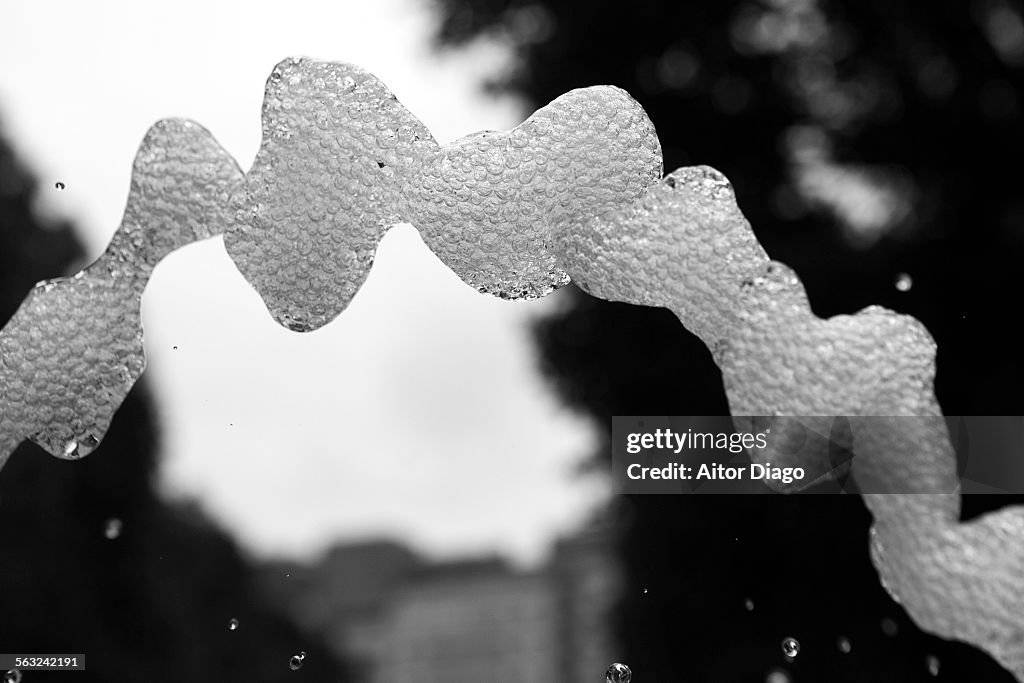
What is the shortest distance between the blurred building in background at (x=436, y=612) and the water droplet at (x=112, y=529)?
48 cm

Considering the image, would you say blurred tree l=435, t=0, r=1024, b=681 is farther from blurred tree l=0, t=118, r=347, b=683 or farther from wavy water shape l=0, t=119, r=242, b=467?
wavy water shape l=0, t=119, r=242, b=467

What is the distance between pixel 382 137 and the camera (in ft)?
2.05

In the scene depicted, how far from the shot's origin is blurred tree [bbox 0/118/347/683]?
2.18 m

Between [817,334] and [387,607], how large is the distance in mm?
2530

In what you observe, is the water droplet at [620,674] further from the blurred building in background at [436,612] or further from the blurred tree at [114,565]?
the blurred tree at [114,565]

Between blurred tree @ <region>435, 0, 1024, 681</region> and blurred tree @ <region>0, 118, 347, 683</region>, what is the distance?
3.40ft

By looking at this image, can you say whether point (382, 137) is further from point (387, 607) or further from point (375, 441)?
point (387, 607)

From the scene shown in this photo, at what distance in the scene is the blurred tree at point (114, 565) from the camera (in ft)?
7.16

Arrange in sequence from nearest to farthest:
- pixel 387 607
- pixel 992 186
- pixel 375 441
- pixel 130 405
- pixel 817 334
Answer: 1. pixel 817 334
2. pixel 992 186
3. pixel 130 405
4. pixel 375 441
5. pixel 387 607

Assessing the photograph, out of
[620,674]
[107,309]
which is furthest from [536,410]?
[107,309]

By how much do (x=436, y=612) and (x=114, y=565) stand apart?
893 millimetres

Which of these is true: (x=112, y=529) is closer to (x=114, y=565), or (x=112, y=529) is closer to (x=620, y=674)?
(x=114, y=565)

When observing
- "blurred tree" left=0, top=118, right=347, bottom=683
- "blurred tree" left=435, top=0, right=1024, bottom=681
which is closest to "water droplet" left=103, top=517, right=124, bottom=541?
"blurred tree" left=0, top=118, right=347, bottom=683

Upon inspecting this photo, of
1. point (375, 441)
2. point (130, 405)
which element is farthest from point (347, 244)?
point (375, 441)
